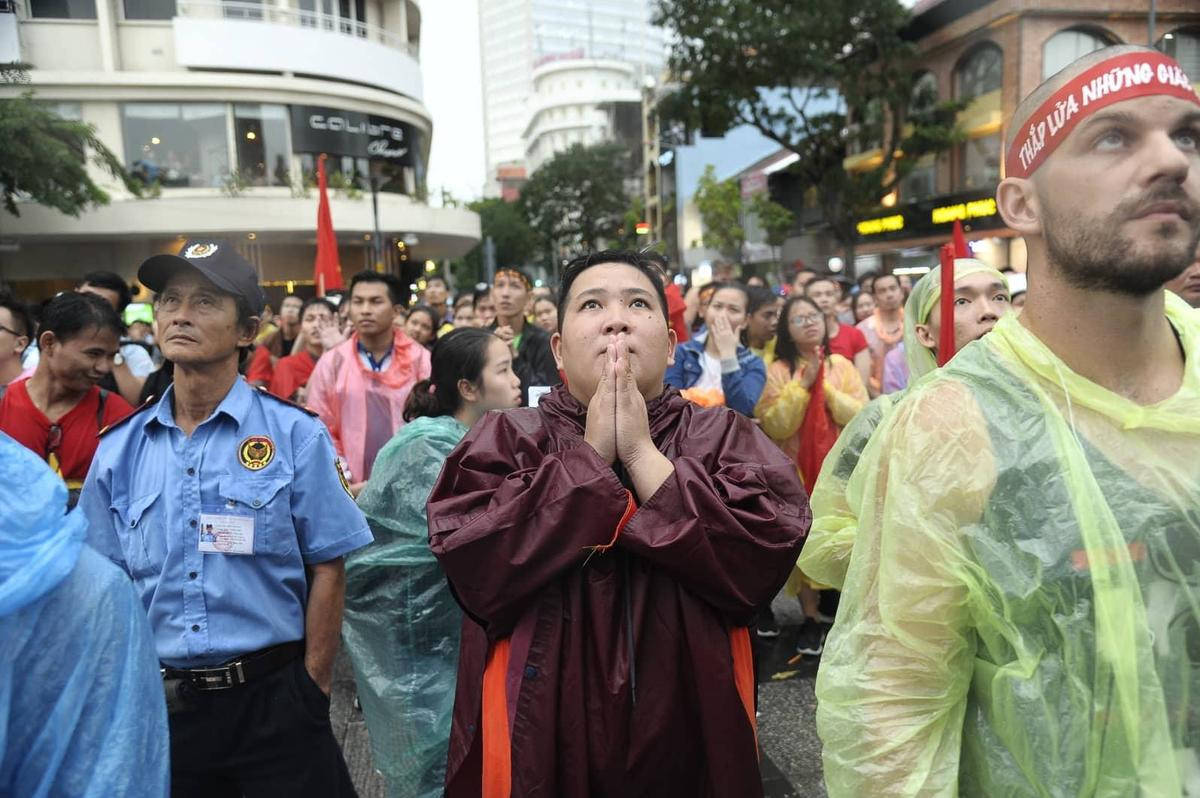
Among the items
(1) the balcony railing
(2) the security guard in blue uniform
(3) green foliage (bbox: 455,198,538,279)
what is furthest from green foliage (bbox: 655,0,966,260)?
(3) green foliage (bbox: 455,198,538,279)

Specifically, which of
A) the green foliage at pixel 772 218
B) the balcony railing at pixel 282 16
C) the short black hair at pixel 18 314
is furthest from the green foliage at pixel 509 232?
the short black hair at pixel 18 314

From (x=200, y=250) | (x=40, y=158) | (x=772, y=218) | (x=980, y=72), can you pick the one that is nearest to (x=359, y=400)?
(x=200, y=250)

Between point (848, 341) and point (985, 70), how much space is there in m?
21.7

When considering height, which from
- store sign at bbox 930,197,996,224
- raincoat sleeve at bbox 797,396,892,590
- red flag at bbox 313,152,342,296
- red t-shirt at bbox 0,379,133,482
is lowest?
raincoat sleeve at bbox 797,396,892,590

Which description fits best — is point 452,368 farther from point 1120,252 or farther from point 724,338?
point 1120,252

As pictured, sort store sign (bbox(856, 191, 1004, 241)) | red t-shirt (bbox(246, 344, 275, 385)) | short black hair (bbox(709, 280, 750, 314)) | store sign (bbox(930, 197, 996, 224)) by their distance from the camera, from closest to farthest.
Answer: short black hair (bbox(709, 280, 750, 314)) < red t-shirt (bbox(246, 344, 275, 385)) < store sign (bbox(930, 197, 996, 224)) < store sign (bbox(856, 191, 1004, 241))

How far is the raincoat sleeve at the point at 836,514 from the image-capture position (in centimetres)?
231

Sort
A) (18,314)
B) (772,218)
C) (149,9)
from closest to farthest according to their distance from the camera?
(18,314)
(149,9)
(772,218)

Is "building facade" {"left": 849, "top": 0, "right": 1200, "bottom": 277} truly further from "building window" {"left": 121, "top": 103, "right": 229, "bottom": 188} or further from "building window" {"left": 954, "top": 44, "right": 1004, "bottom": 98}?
"building window" {"left": 121, "top": 103, "right": 229, "bottom": 188}

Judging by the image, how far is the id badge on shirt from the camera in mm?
2139

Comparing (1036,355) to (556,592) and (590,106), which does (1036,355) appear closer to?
(556,592)

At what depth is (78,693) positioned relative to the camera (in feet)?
4.08

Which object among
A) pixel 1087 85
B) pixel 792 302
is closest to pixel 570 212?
pixel 792 302

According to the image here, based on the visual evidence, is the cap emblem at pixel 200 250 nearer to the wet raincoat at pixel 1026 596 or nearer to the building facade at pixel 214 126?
the wet raincoat at pixel 1026 596
